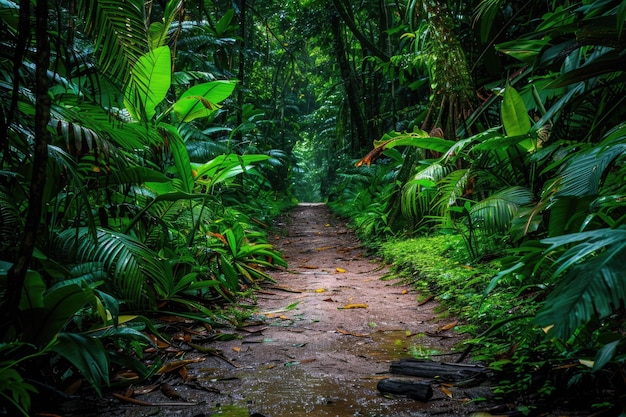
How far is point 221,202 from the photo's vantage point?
4121mm

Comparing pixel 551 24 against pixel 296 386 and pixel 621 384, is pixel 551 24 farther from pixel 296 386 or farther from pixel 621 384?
pixel 296 386

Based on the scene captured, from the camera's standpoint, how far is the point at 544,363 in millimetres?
1898

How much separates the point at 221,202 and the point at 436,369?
2467 millimetres

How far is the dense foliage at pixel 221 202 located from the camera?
1.74m

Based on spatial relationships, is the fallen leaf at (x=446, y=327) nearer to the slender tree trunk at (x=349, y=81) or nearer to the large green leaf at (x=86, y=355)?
the large green leaf at (x=86, y=355)

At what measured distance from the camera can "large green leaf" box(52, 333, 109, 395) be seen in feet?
6.15

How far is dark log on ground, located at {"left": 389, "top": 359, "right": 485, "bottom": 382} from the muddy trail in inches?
3.6

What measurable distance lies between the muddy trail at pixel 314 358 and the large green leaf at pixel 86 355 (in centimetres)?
18

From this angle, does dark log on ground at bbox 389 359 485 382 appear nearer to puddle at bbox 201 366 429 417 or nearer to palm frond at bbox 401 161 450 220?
puddle at bbox 201 366 429 417

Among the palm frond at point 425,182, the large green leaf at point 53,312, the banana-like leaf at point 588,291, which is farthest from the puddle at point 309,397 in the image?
the palm frond at point 425,182

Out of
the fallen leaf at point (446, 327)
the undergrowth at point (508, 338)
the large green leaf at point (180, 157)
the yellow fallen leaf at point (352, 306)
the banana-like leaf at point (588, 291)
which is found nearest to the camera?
the banana-like leaf at point (588, 291)

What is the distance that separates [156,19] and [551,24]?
7.91 metres

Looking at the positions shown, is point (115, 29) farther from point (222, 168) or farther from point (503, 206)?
point (503, 206)

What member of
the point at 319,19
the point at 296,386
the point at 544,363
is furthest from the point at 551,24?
the point at 319,19
